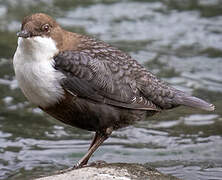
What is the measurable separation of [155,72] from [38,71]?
3779 millimetres

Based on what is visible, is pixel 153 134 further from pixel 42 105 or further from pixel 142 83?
pixel 42 105

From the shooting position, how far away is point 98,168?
15.1 ft

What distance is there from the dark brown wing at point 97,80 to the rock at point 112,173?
54 cm

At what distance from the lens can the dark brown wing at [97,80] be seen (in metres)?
4.77

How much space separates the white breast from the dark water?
117 centimetres

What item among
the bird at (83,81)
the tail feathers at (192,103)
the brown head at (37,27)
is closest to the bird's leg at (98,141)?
the bird at (83,81)

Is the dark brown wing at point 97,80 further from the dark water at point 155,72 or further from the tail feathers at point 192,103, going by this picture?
the dark water at point 155,72

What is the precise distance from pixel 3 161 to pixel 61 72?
163cm

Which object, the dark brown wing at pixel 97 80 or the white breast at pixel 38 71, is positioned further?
the dark brown wing at pixel 97 80

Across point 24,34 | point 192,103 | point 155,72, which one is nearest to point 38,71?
point 24,34

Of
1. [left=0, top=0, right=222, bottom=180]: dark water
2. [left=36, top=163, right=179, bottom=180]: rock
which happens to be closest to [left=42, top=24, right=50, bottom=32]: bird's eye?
[left=36, top=163, right=179, bottom=180]: rock

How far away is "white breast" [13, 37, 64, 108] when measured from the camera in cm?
455

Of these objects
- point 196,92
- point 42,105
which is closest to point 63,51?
point 42,105

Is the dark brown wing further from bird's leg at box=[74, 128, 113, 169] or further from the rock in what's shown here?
the rock
